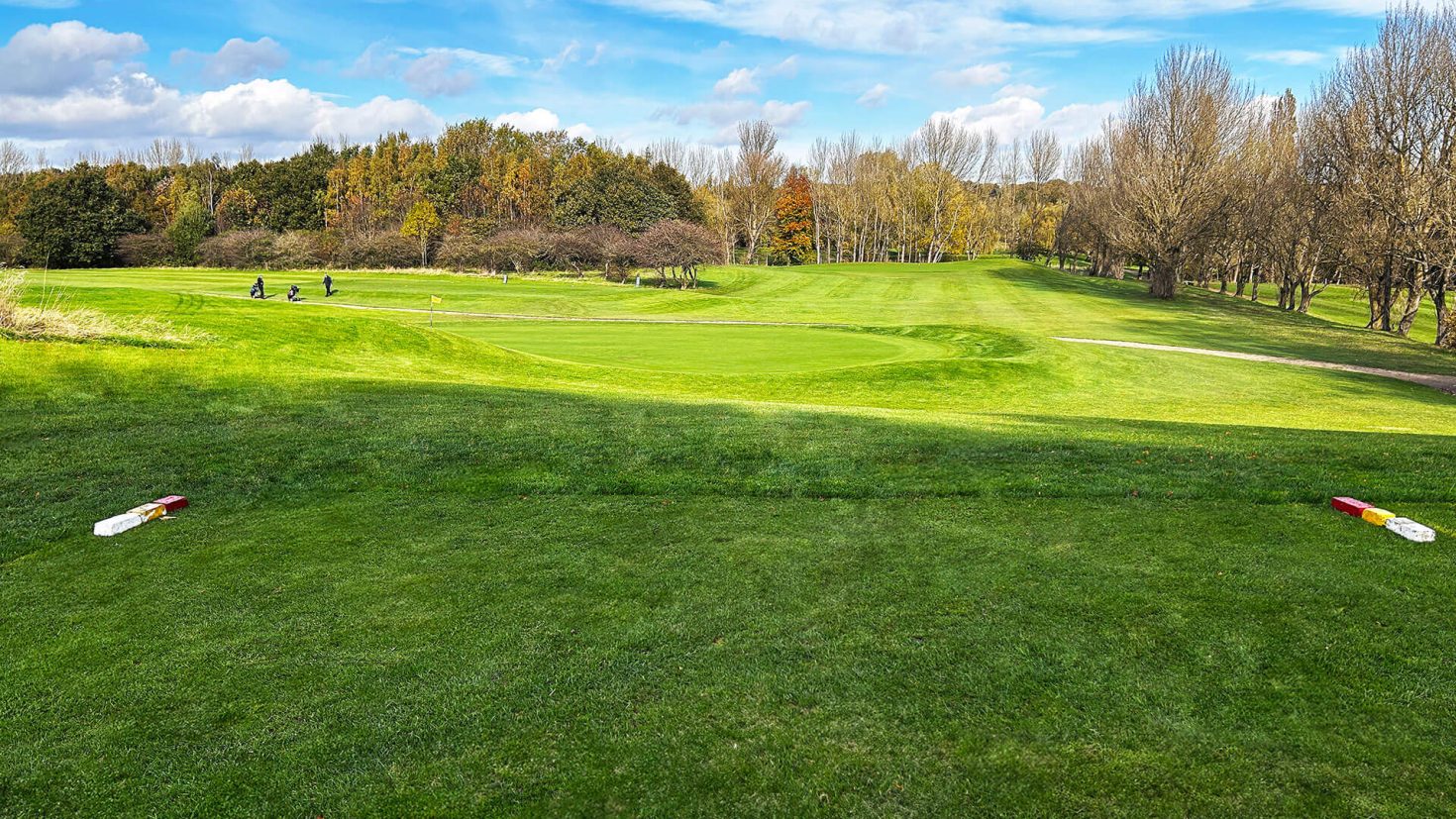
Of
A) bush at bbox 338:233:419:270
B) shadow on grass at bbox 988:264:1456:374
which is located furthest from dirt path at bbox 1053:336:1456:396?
bush at bbox 338:233:419:270

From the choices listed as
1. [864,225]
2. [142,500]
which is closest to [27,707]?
[142,500]

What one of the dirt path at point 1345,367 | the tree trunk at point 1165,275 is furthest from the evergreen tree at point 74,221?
the tree trunk at point 1165,275

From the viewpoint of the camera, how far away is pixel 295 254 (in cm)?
6838

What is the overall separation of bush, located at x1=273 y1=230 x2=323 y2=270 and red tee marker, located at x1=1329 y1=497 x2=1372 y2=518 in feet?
245

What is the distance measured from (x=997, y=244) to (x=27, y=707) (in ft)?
399

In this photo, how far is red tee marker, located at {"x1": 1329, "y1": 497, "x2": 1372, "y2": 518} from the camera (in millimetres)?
5969

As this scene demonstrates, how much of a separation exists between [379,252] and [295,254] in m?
6.71

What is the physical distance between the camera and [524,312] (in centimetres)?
4288

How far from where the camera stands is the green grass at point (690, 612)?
3.00 m

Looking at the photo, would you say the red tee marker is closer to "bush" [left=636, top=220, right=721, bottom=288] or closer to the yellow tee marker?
the yellow tee marker

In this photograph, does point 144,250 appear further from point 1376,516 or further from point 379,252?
point 1376,516

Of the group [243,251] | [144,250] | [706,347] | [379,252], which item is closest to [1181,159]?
[706,347]

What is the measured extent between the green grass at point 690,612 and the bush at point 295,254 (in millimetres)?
65148

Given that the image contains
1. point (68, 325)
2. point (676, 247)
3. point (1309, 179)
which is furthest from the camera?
point (676, 247)
